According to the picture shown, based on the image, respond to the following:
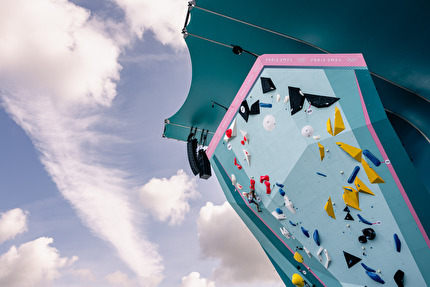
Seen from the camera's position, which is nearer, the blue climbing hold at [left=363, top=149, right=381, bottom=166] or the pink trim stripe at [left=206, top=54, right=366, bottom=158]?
the blue climbing hold at [left=363, top=149, right=381, bottom=166]

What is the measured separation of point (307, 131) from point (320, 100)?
732mm

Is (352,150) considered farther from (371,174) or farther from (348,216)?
(348,216)

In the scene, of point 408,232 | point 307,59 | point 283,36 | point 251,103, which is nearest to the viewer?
point 408,232

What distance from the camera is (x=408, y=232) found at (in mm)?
5500

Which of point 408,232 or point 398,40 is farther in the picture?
point 398,40

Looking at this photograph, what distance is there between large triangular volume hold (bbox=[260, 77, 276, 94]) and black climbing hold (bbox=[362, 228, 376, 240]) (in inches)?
146

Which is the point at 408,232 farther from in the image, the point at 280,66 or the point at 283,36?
the point at 283,36

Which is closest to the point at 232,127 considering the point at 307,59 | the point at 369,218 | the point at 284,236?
the point at 307,59

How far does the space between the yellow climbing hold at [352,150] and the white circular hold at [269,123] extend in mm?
1798

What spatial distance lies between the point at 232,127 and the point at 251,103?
100 centimetres

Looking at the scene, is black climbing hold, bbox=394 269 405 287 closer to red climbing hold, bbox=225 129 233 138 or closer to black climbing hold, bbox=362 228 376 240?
black climbing hold, bbox=362 228 376 240

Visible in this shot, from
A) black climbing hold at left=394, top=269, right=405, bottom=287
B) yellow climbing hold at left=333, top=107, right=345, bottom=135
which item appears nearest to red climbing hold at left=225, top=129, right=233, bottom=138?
yellow climbing hold at left=333, top=107, right=345, bottom=135

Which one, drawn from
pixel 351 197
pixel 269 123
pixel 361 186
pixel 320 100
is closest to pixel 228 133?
pixel 269 123

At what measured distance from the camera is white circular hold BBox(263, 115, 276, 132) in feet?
24.0
